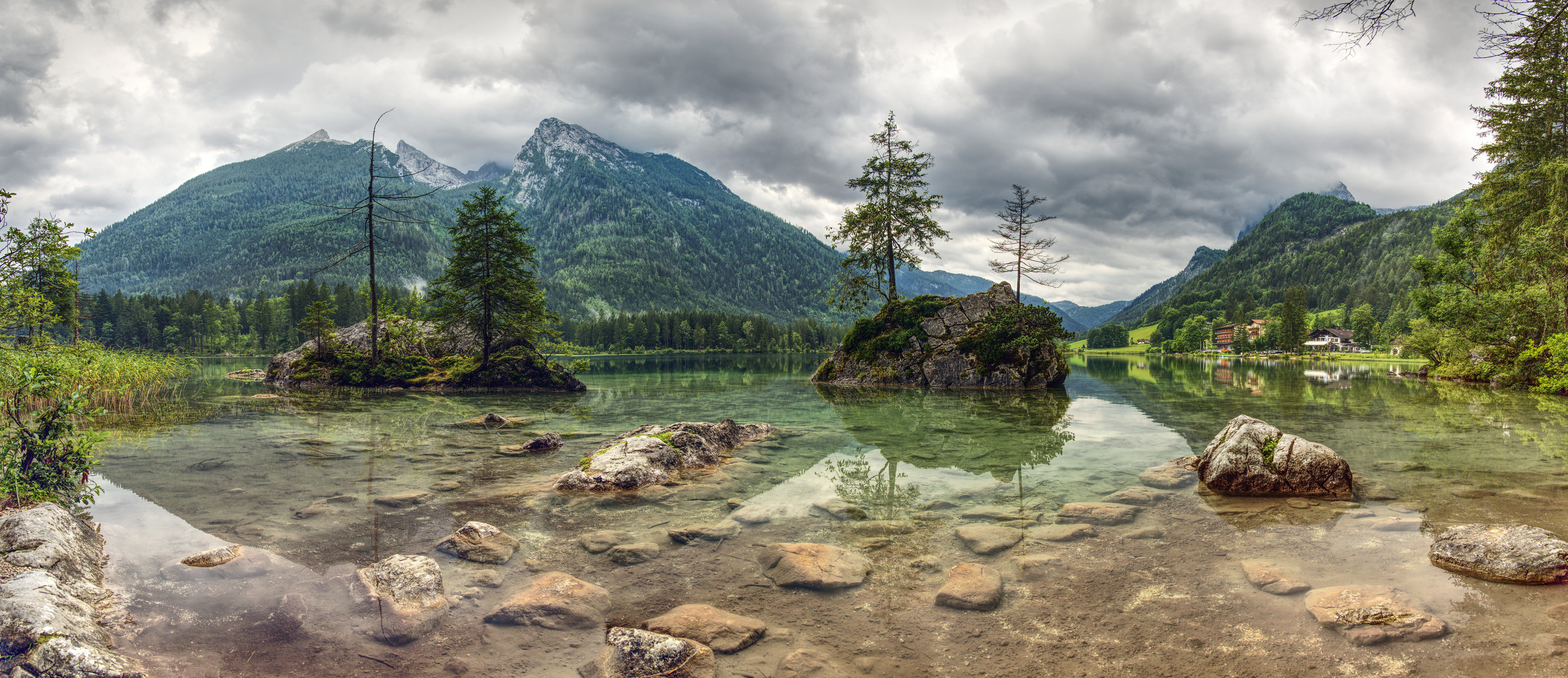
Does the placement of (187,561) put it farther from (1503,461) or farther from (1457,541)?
(1503,461)

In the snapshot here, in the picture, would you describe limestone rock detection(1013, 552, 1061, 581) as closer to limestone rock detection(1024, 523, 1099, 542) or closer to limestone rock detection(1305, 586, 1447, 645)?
limestone rock detection(1024, 523, 1099, 542)

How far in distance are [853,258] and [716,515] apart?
3838 cm

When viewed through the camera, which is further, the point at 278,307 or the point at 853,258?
the point at 278,307

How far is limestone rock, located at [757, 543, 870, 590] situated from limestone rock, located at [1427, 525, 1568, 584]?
6.95 meters

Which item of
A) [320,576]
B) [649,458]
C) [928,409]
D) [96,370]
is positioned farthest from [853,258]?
[320,576]

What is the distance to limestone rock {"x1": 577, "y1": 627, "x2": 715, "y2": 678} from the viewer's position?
5113 mm

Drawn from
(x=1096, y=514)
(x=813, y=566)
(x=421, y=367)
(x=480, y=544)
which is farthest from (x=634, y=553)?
(x=421, y=367)

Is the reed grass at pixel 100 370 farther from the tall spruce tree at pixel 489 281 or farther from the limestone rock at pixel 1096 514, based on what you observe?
the limestone rock at pixel 1096 514

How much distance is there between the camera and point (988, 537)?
8867 mm

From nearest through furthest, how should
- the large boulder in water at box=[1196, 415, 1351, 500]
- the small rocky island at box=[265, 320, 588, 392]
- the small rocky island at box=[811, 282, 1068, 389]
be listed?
the large boulder in water at box=[1196, 415, 1351, 500]
the small rocky island at box=[265, 320, 588, 392]
the small rocky island at box=[811, 282, 1068, 389]

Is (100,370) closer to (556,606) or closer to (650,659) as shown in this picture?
(556,606)

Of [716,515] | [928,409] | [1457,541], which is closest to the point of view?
[1457,541]

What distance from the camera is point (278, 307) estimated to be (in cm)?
13662

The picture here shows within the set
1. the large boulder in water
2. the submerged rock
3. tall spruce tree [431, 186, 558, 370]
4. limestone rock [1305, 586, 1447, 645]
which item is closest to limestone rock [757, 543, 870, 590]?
limestone rock [1305, 586, 1447, 645]
